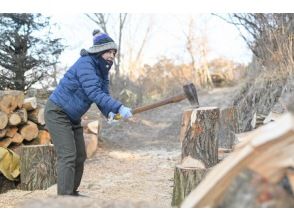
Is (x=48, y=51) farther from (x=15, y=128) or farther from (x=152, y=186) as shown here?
(x=152, y=186)

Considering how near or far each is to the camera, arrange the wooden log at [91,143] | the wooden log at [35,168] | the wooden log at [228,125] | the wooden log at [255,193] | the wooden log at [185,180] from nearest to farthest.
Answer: the wooden log at [255,193] → the wooden log at [185,180] → the wooden log at [35,168] → the wooden log at [228,125] → the wooden log at [91,143]

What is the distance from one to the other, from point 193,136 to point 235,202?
2.51 metres

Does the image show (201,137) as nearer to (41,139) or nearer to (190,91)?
(190,91)

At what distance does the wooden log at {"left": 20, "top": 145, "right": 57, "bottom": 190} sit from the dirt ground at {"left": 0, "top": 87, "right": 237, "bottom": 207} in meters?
0.15

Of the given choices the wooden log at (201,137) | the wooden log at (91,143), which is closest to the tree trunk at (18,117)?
the wooden log at (91,143)

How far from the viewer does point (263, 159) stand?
1624 millimetres

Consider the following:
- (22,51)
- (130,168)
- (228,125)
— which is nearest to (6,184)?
(130,168)

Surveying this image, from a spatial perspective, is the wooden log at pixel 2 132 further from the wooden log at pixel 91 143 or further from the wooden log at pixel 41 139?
the wooden log at pixel 91 143

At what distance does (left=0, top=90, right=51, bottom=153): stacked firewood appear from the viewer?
5691 mm

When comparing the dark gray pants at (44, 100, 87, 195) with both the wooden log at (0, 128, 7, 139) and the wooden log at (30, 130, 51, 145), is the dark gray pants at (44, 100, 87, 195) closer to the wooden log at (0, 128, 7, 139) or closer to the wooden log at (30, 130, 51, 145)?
the wooden log at (0, 128, 7, 139)

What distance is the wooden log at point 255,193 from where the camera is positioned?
1.55 meters

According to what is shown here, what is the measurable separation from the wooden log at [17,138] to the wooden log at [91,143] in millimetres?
1216

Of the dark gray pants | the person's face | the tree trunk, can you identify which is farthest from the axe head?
the tree trunk

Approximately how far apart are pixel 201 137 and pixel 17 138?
265 cm
